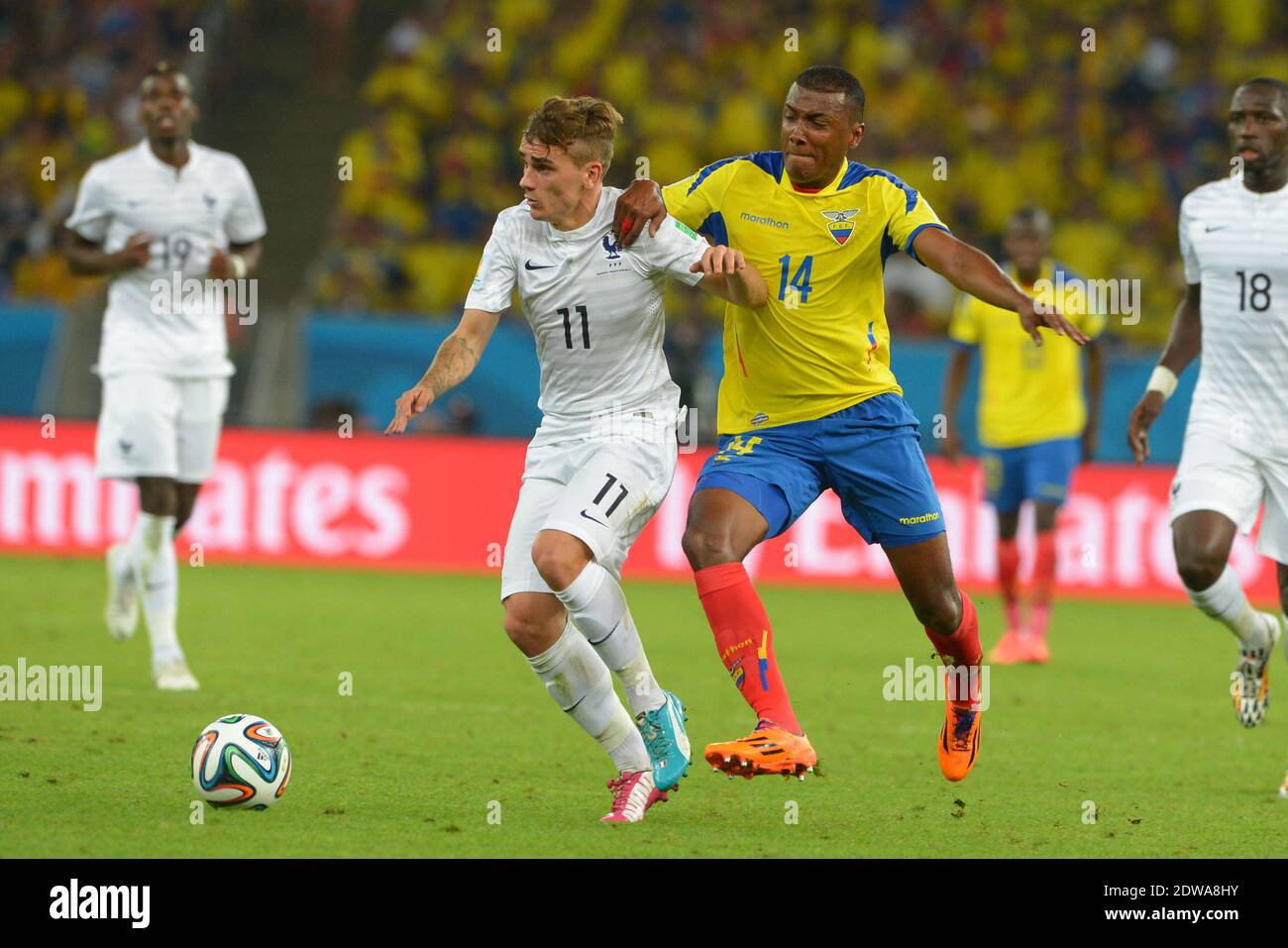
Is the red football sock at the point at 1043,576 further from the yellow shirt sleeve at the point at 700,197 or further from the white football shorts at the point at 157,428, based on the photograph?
the yellow shirt sleeve at the point at 700,197

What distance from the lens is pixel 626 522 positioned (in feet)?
20.7

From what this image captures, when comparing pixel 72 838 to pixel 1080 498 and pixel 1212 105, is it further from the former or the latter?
pixel 1212 105

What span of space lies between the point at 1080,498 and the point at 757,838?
982 centimetres

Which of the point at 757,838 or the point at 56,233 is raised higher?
the point at 56,233

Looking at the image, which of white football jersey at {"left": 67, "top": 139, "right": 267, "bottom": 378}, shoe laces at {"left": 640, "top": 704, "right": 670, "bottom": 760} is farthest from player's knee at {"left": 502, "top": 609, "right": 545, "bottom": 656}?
white football jersey at {"left": 67, "top": 139, "right": 267, "bottom": 378}

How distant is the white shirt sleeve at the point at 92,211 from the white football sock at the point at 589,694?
14.8ft

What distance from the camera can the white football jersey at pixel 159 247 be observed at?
9.51 meters

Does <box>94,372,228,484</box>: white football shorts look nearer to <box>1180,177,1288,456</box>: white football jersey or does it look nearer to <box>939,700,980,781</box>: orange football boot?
<box>939,700,980,781</box>: orange football boot

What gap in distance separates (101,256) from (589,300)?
3.99m

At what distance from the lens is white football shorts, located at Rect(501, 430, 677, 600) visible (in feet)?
20.3

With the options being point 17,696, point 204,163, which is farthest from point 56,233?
point 17,696

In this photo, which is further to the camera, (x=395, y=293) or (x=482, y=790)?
(x=395, y=293)

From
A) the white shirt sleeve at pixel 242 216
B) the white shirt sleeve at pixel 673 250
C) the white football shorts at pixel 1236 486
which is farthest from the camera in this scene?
the white shirt sleeve at pixel 242 216
